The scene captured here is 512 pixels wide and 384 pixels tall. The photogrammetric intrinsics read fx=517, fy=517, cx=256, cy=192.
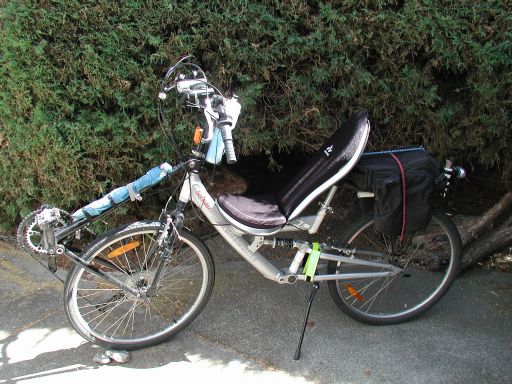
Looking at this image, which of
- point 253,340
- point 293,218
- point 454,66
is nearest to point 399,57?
point 454,66

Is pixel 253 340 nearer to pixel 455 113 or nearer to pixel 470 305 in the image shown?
pixel 470 305

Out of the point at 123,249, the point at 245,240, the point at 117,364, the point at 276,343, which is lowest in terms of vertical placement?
the point at 276,343

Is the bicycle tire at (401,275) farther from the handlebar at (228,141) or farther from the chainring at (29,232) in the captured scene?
the chainring at (29,232)

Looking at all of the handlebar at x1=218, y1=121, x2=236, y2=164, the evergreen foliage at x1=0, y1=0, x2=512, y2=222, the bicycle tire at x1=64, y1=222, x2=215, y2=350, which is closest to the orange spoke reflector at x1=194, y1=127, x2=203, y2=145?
the handlebar at x1=218, y1=121, x2=236, y2=164

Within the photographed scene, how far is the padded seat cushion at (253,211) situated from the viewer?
2.77m

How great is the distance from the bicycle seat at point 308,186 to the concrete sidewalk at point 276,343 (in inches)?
→ 28.9

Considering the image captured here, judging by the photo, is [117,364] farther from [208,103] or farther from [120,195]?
[208,103]

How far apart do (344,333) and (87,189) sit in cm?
193

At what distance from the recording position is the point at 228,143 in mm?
2461

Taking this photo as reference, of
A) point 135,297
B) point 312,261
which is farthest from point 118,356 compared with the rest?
point 312,261

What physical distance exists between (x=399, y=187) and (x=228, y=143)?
966mm

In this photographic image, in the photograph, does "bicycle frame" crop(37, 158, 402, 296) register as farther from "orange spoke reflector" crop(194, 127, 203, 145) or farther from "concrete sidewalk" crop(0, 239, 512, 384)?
"concrete sidewalk" crop(0, 239, 512, 384)

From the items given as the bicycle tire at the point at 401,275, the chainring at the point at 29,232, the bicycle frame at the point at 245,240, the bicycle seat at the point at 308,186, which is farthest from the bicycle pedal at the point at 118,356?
the bicycle tire at the point at 401,275

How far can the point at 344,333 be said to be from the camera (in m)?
3.07
